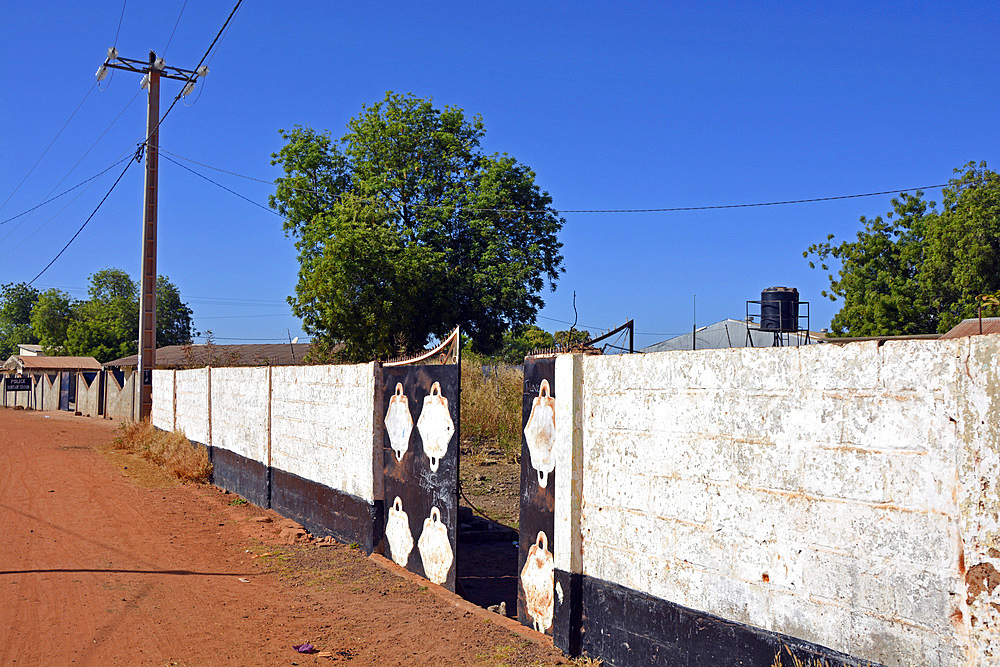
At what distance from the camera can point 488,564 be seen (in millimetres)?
8781

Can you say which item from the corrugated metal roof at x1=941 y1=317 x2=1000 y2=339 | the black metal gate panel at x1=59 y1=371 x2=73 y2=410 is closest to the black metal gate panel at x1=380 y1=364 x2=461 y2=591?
the corrugated metal roof at x1=941 y1=317 x2=1000 y2=339

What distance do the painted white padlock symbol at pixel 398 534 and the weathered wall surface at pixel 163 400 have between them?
12250mm

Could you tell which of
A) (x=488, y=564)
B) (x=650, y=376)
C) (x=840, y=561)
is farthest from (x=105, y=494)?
(x=840, y=561)

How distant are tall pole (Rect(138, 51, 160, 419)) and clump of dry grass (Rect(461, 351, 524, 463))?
9100mm

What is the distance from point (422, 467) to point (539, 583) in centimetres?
195

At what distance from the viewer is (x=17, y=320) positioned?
342 feet

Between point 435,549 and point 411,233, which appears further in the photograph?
point 411,233

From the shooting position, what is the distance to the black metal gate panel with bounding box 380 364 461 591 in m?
6.73

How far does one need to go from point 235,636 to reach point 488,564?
3404 millimetres

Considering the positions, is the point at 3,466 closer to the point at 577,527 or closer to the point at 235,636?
the point at 235,636

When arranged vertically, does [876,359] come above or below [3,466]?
above

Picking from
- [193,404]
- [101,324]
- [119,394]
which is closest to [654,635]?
[193,404]

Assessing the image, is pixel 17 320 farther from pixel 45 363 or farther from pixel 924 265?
pixel 924 265

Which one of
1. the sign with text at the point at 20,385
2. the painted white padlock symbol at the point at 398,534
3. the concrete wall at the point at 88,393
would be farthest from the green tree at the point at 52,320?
the painted white padlock symbol at the point at 398,534
